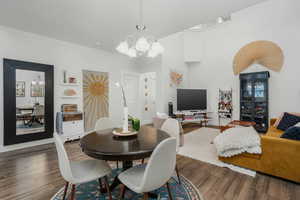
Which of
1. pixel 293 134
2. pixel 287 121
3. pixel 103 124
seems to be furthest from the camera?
pixel 287 121

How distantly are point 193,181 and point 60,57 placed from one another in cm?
421

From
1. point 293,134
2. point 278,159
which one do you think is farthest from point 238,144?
point 293,134

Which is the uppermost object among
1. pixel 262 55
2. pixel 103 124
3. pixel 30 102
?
pixel 262 55

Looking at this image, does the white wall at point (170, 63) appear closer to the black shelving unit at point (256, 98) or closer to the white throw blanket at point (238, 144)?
Result: the black shelving unit at point (256, 98)

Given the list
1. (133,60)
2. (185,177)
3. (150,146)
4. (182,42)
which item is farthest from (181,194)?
(182,42)

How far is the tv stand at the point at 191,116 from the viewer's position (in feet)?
17.0

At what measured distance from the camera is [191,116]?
543cm

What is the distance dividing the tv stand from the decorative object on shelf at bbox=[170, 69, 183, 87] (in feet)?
3.96

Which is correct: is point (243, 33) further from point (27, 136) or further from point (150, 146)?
point (27, 136)

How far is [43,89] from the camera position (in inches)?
141

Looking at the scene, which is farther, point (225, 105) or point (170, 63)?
point (170, 63)

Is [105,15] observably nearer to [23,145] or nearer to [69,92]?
[69,92]

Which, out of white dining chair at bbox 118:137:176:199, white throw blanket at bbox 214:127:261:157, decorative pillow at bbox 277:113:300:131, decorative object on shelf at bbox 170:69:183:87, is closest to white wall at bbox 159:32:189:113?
decorative object on shelf at bbox 170:69:183:87

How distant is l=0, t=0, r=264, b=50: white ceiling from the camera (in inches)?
89.9
